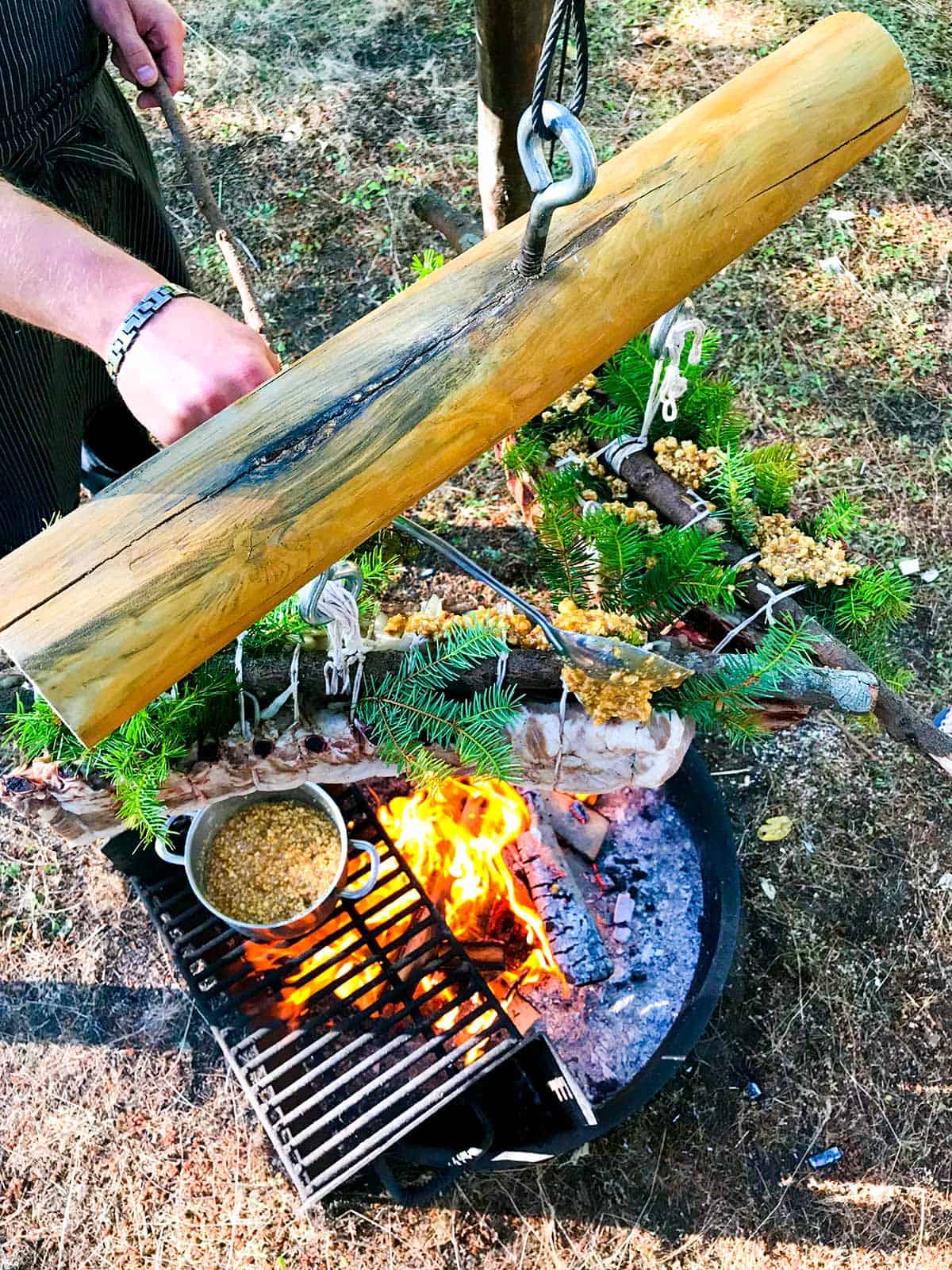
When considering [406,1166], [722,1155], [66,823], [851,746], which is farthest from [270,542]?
[851,746]

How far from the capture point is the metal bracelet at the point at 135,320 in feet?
3.79

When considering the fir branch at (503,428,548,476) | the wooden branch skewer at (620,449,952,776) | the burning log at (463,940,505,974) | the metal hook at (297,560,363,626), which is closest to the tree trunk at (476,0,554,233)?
the fir branch at (503,428,548,476)

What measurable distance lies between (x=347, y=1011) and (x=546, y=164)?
1883 mm

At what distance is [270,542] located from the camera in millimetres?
1073

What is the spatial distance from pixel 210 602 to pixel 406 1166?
70.8 inches

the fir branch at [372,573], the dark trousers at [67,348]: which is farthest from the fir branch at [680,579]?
the dark trousers at [67,348]

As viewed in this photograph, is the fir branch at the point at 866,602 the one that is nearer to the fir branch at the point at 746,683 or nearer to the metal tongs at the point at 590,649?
the fir branch at the point at 746,683

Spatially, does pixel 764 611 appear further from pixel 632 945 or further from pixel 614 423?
pixel 632 945

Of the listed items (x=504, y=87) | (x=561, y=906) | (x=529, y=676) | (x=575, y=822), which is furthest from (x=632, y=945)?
(x=504, y=87)

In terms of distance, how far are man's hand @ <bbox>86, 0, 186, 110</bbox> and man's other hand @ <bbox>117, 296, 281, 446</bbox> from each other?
3.63 ft

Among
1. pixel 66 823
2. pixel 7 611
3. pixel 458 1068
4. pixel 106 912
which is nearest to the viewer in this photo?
pixel 7 611

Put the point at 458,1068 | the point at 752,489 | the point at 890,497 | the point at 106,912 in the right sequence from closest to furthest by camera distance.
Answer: the point at 752,489, the point at 458,1068, the point at 106,912, the point at 890,497

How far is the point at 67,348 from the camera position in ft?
7.10

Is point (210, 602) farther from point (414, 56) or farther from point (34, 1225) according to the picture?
point (414, 56)
